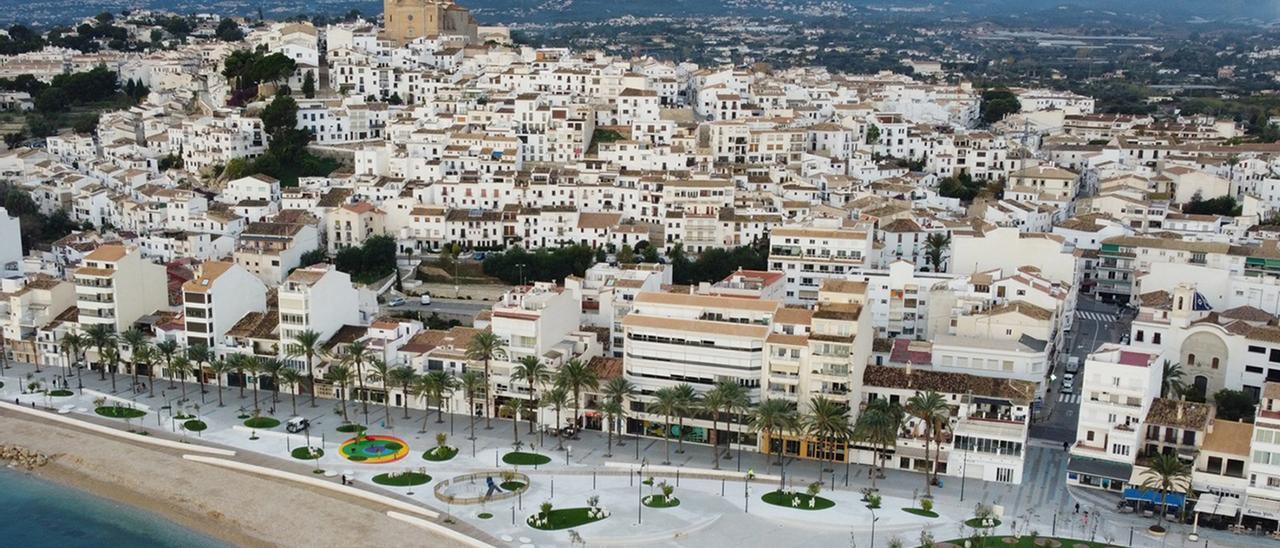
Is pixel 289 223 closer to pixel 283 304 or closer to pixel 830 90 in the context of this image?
pixel 283 304

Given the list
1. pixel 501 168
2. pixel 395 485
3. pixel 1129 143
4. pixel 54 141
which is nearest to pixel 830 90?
pixel 1129 143

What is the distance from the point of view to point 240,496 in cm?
3662

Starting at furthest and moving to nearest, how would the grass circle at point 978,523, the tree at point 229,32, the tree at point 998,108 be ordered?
the tree at point 229,32 → the tree at point 998,108 → the grass circle at point 978,523

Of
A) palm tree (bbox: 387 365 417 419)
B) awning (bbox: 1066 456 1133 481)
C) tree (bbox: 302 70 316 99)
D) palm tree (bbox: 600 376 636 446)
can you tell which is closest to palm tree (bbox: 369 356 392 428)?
palm tree (bbox: 387 365 417 419)

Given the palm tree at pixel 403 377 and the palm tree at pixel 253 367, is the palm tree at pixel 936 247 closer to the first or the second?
the palm tree at pixel 403 377

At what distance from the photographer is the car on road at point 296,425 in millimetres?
41281

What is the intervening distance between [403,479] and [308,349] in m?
8.83

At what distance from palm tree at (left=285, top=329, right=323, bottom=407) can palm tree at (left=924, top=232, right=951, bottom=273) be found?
1128 inches

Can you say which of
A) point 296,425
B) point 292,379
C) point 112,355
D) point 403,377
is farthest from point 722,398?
point 112,355

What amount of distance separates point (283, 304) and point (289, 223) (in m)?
14.8

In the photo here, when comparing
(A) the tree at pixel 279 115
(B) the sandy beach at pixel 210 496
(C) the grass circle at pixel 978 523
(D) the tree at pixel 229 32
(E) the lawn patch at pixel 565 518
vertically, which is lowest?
(B) the sandy beach at pixel 210 496

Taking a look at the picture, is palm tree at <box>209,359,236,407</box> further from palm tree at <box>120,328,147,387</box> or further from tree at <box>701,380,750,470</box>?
tree at <box>701,380,750,470</box>

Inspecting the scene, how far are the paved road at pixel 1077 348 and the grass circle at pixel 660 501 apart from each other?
13433mm

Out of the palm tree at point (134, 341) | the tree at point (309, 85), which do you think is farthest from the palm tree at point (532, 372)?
the tree at point (309, 85)
